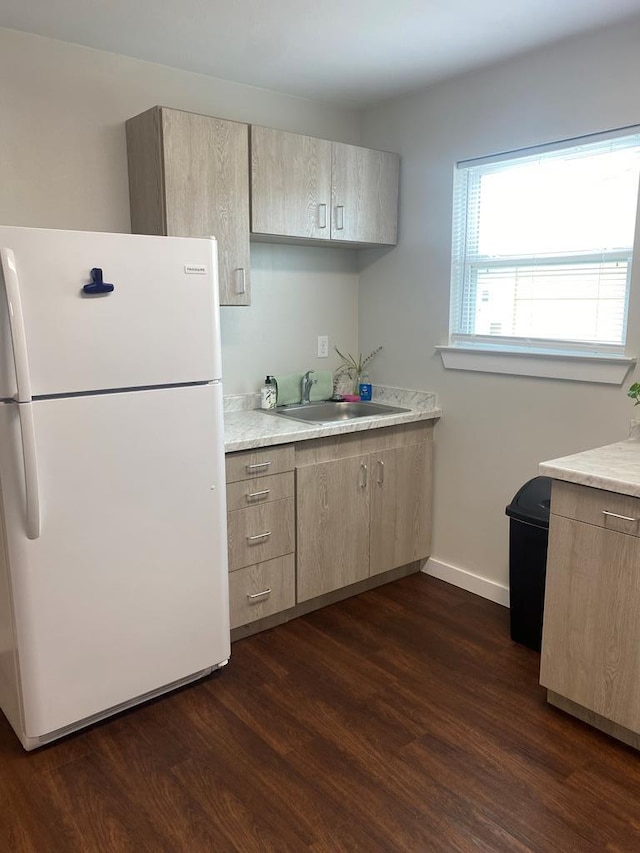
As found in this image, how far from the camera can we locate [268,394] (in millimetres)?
3266

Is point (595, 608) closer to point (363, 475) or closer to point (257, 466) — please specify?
point (363, 475)

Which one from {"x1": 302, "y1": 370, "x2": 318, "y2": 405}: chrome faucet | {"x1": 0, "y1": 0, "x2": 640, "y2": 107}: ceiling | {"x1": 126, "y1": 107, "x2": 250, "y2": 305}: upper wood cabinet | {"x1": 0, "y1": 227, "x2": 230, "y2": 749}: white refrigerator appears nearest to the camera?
{"x1": 0, "y1": 227, "x2": 230, "y2": 749}: white refrigerator

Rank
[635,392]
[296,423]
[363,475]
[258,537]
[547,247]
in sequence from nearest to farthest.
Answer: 1. [635,392]
2. [258,537]
3. [547,247]
4. [296,423]
5. [363,475]

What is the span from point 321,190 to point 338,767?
241cm

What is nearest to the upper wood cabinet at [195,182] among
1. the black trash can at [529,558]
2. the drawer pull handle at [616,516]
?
the black trash can at [529,558]

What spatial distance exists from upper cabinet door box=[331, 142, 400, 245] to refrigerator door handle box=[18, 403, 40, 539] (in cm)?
180

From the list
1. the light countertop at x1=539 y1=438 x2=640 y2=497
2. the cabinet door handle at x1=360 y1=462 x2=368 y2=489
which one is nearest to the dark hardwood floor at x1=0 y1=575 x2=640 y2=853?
the cabinet door handle at x1=360 y1=462 x2=368 y2=489

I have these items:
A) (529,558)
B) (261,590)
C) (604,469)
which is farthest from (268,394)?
(604,469)

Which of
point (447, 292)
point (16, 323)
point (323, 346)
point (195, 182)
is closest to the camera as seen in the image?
point (16, 323)

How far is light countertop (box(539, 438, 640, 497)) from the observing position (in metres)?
1.95

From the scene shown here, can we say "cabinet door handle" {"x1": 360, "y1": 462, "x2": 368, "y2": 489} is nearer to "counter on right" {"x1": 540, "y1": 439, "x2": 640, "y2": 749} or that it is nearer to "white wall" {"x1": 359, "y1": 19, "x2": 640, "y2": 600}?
"white wall" {"x1": 359, "y1": 19, "x2": 640, "y2": 600}

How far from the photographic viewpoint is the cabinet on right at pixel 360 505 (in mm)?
2865

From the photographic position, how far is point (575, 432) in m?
2.75

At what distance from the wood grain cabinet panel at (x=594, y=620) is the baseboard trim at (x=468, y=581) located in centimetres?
86
